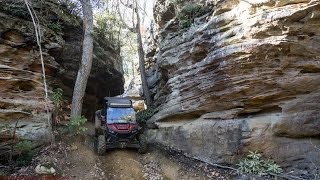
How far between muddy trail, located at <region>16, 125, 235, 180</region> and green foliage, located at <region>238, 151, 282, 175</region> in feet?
1.44

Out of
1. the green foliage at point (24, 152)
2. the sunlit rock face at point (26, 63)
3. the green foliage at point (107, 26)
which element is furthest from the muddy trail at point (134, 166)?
the green foliage at point (107, 26)

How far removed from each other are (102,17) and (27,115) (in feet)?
31.2

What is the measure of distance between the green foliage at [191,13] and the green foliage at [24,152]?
824cm

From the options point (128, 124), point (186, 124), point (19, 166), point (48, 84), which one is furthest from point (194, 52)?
point (19, 166)

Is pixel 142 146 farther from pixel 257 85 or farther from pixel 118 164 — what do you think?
pixel 257 85

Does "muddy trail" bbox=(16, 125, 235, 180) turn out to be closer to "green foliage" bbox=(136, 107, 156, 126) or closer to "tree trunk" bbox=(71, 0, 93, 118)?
"tree trunk" bbox=(71, 0, 93, 118)

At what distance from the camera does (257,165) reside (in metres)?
9.36

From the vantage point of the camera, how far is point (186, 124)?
12.0m

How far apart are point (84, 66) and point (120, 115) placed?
9.62 feet

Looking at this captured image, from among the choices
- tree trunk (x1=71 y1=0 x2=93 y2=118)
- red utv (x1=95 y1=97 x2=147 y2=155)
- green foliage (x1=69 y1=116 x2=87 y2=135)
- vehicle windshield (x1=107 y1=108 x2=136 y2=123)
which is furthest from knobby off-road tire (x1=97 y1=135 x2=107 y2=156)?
tree trunk (x1=71 y1=0 x2=93 y2=118)

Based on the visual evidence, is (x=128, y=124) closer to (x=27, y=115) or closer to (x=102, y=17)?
(x=27, y=115)

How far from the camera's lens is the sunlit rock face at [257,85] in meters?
9.31

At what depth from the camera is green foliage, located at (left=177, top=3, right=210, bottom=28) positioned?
13.9m

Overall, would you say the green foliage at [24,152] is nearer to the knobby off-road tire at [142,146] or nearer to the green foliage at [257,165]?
the knobby off-road tire at [142,146]
